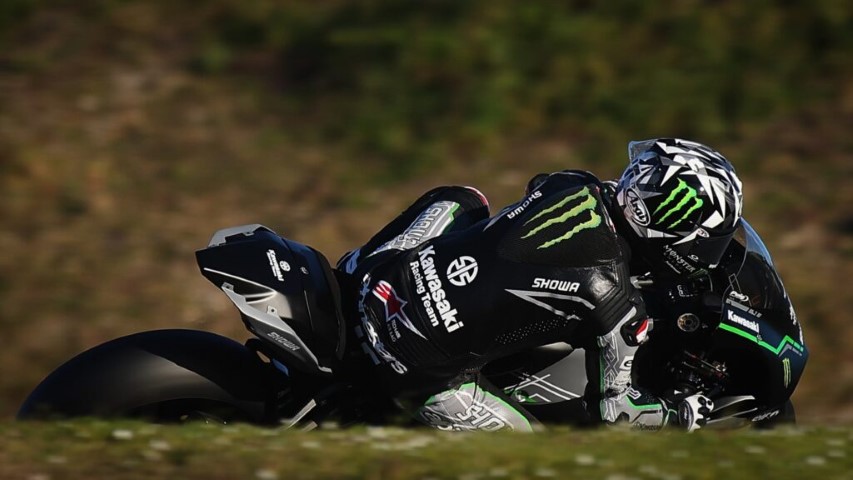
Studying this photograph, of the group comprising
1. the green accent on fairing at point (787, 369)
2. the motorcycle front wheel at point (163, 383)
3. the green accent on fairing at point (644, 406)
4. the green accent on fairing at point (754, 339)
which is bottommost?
the green accent on fairing at point (644, 406)

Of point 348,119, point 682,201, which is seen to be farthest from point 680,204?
→ point 348,119

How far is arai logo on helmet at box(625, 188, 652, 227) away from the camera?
4797 mm

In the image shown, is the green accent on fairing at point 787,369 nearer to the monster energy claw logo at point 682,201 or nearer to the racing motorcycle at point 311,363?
the racing motorcycle at point 311,363

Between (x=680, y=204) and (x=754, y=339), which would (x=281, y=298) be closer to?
(x=680, y=204)

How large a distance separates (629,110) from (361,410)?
562 cm

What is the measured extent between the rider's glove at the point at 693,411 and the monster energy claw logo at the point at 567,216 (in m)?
1.00

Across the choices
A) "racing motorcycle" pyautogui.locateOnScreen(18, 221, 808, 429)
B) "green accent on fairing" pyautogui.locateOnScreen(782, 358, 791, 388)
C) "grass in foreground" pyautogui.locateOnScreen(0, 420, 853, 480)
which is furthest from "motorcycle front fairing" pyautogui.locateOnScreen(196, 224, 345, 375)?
"green accent on fairing" pyautogui.locateOnScreen(782, 358, 791, 388)

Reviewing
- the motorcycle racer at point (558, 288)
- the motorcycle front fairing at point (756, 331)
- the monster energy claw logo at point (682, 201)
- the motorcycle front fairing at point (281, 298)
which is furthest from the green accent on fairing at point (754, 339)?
the motorcycle front fairing at point (281, 298)

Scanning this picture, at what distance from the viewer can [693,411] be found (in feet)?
16.6

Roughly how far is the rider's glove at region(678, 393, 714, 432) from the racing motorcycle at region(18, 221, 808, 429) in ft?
0.42

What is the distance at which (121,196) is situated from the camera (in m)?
9.14

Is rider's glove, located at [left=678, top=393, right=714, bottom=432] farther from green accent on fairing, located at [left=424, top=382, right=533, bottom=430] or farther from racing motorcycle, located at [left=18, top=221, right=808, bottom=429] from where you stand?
green accent on fairing, located at [left=424, top=382, right=533, bottom=430]

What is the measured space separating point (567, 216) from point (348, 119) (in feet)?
19.1

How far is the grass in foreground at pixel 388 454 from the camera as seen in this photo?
4.11 meters
